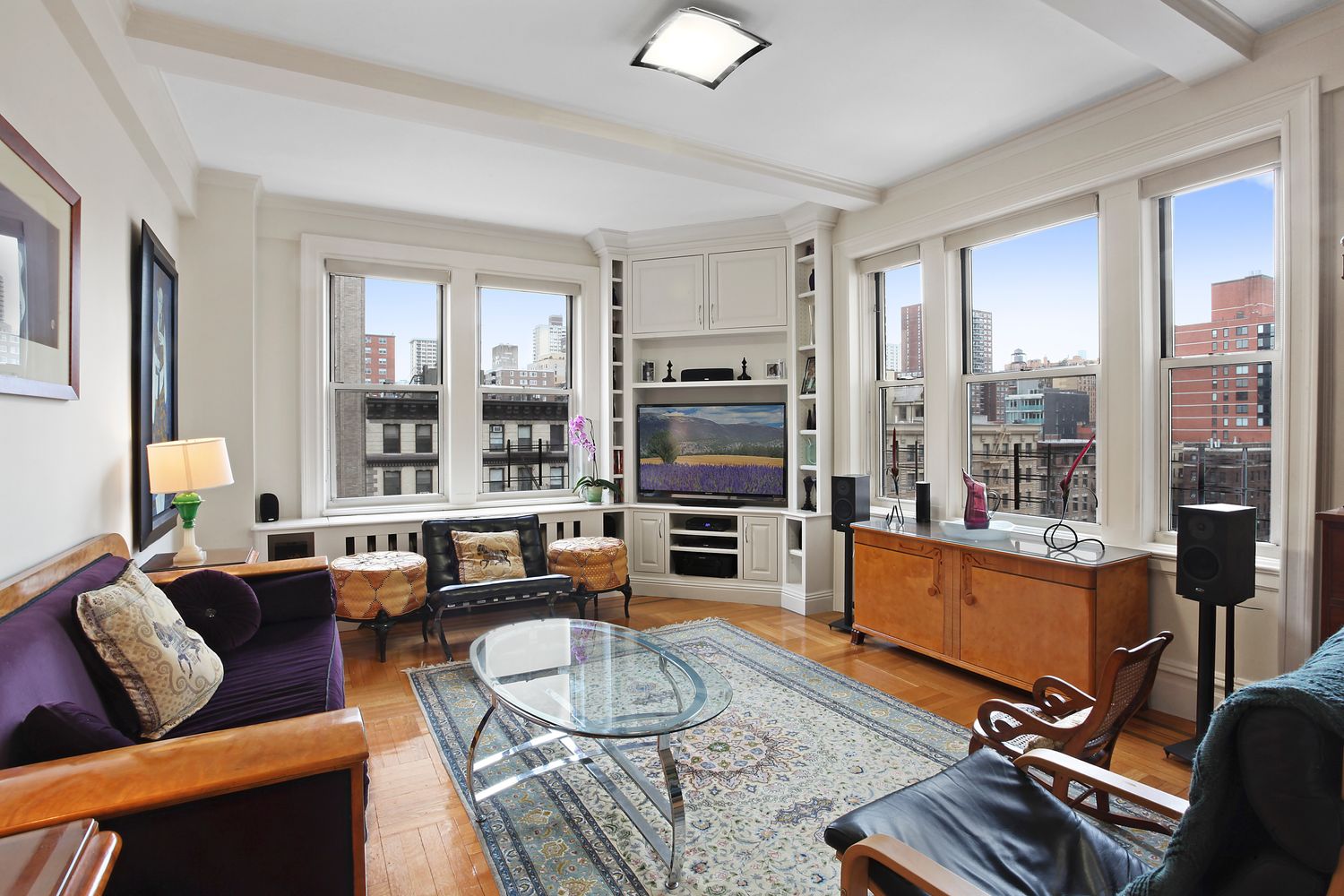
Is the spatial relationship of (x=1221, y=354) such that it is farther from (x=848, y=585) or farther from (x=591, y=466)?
(x=591, y=466)

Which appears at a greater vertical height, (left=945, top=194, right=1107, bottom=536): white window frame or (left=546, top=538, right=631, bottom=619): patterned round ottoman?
(left=945, top=194, right=1107, bottom=536): white window frame

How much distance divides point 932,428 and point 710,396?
1819 millimetres

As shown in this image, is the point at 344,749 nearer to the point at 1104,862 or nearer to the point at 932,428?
the point at 1104,862

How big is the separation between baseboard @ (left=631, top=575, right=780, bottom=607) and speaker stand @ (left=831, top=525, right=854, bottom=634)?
2.34ft

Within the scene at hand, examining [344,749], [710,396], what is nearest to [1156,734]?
[344,749]

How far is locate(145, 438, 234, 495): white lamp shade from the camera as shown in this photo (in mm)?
2887

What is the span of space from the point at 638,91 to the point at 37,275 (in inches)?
89.6

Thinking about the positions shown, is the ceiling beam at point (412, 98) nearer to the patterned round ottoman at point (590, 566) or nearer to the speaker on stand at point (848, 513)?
the speaker on stand at point (848, 513)

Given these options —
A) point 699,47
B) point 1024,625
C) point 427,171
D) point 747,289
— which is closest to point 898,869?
point 1024,625

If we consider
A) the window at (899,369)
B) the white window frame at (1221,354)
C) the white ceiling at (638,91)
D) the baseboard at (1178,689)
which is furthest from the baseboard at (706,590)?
the white ceiling at (638,91)

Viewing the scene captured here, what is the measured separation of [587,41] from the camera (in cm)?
263

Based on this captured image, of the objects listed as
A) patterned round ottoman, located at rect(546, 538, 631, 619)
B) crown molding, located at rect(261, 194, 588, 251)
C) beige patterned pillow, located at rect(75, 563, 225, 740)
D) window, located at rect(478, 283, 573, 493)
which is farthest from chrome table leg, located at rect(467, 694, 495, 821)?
crown molding, located at rect(261, 194, 588, 251)

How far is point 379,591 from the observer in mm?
3781

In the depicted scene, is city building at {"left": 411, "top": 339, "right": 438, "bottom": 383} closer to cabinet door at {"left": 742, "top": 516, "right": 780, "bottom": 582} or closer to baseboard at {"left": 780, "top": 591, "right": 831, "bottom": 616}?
cabinet door at {"left": 742, "top": 516, "right": 780, "bottom": 582}
